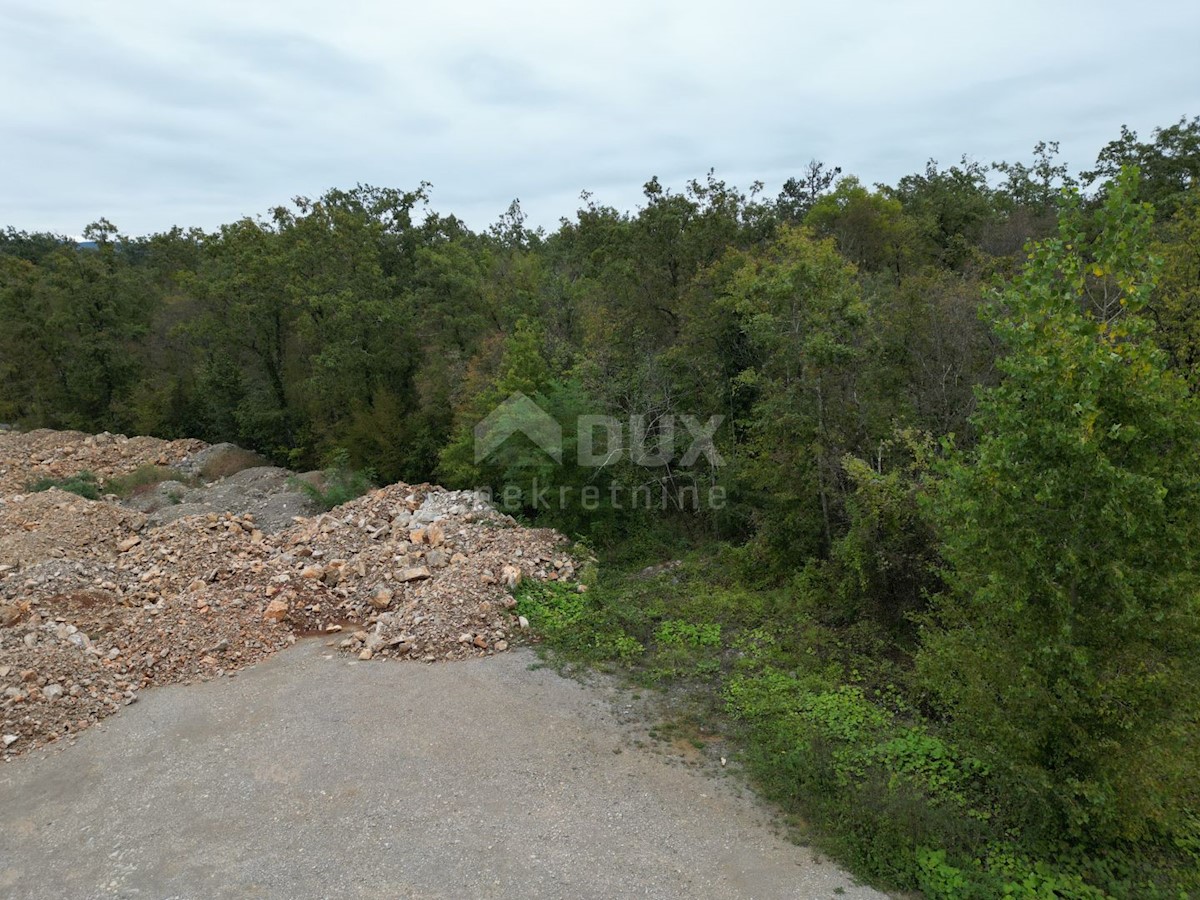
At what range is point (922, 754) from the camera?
7.13 metres

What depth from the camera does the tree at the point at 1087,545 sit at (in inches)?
188

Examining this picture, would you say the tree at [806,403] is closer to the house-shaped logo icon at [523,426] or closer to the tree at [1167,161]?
the house-shaped logo icon at [523,426]

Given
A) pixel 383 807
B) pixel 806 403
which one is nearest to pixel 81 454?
pixel 383 807

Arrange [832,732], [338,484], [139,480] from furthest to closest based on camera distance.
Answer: [139,480] < [338,484] < [832,732]

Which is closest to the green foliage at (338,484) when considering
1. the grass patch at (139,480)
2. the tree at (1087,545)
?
the grass patch at (139,480)

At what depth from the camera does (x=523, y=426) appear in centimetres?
1394

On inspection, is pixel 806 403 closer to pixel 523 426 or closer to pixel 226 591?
pixel 523 426

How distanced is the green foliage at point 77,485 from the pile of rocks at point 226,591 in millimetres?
4122

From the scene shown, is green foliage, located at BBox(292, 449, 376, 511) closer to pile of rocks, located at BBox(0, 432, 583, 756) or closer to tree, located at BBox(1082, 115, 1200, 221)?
pile of rocks, located at BBox(0, 432, 583, 756)

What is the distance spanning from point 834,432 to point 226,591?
10.6m

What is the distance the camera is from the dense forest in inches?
199

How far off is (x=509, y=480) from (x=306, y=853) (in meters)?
9.32

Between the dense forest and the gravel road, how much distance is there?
3.86ft

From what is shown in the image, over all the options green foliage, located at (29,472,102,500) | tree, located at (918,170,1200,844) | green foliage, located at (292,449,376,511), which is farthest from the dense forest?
green foliage, located at (29,472,102,500)
